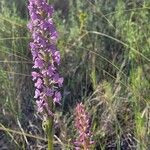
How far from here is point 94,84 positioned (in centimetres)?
276

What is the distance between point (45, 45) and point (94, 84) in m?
1.13

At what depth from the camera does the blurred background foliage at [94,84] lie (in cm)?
262

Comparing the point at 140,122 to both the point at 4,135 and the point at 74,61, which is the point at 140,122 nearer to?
the point at 4,135

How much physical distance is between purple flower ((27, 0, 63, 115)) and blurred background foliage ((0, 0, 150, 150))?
1.85 feet

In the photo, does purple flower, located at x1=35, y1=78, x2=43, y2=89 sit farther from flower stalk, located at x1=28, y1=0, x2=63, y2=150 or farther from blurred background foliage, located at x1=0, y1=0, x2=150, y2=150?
blurred background foliage, located at x1=0, y1=0, x2=150, y2=150

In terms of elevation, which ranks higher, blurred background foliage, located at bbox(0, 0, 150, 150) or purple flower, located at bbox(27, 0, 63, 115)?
purple flower, located at bbox(27, 0, 63, 115)

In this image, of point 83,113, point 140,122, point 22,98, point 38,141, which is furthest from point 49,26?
point 22,98

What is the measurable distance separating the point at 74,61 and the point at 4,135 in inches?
32.6

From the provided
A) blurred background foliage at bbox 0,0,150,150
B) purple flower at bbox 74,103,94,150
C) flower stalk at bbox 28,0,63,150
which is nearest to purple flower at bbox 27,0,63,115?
flower stalk at bbox 28,0,63,150

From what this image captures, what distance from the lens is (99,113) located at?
112 inches

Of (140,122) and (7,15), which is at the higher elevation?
(7,15)

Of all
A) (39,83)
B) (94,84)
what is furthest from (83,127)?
(94,84)

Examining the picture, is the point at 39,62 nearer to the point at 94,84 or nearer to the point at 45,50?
the point at 45,50

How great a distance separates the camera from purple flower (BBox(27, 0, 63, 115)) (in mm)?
1649
